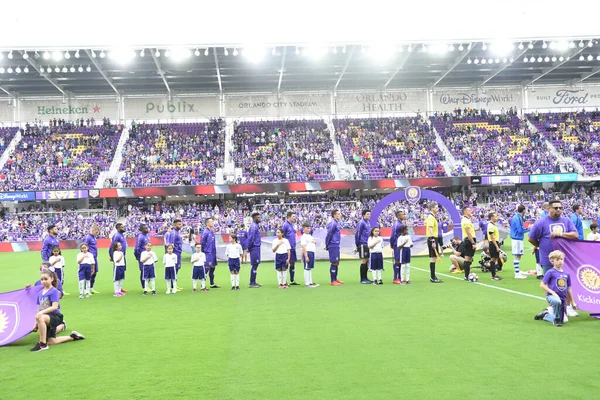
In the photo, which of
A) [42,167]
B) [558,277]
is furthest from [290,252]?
[42,167]

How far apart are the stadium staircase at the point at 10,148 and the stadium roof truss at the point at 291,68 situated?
4100 mm

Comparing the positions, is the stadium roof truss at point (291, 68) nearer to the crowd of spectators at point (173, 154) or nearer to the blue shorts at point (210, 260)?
the crowd of spectators at point (173, 154)

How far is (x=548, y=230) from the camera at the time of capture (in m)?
9.91

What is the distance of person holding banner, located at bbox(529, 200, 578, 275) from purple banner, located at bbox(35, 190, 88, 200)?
38.0 m

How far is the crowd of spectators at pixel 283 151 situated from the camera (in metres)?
43.6

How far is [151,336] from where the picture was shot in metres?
8.53

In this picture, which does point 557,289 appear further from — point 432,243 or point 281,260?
point 281,260

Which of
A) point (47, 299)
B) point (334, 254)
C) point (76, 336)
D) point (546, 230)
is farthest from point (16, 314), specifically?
point (546, 230)

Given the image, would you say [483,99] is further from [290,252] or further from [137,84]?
[290,252]

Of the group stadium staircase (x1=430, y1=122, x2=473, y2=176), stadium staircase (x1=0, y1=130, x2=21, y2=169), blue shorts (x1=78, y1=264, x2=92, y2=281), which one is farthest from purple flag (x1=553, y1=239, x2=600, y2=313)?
stadium staircase (x1=0, y1=130, x2=21, y2=169)

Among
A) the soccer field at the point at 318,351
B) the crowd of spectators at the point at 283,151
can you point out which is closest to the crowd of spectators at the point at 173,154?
the crowd of spectators at the point at 283,151

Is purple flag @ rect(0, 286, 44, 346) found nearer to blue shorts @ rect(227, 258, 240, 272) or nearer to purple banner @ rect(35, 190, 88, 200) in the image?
→ blue shorts @ rect(227, 258, 240, 272)

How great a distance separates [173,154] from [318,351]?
133 ft

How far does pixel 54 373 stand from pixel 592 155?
4799cm
